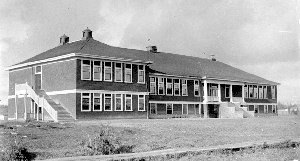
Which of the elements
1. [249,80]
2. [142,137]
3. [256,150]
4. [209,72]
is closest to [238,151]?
[256,150]

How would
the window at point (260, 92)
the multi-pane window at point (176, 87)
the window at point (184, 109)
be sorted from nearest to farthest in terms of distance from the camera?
1. the multi-pane window at point (176, 87)
2. the window at point (184, 109)
3. the window at point (260, 92)

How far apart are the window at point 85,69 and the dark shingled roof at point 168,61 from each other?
910mm

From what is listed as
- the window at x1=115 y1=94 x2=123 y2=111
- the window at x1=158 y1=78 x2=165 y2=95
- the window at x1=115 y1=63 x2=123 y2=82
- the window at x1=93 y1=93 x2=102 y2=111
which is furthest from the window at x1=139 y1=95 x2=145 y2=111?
the window at x1=93 y1=93 x2=102 y2=111

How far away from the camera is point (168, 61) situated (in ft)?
153

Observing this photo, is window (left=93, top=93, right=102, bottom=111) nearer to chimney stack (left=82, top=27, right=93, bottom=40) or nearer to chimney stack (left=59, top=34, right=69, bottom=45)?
chimney stack (left=82, top=27, right=93, bottom=40)

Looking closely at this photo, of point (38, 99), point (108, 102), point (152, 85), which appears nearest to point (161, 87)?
point (152, 85)

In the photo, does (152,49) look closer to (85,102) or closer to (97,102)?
(97,102)

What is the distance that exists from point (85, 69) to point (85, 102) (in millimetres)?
2669

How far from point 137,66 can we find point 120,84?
8.88 ft

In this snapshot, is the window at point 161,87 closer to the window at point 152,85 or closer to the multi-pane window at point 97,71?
the window at point 152,85

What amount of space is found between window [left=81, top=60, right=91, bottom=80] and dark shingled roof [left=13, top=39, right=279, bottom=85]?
91 cm

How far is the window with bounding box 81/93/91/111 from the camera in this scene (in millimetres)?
32516

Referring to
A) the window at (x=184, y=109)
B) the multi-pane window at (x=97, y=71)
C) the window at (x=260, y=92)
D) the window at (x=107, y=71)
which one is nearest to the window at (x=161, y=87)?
the window at (x=184, y=109)

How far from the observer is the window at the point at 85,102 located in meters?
32.5
